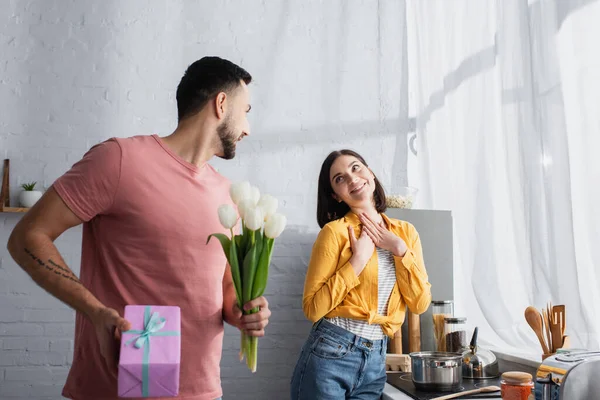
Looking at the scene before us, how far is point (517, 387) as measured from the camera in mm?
1558

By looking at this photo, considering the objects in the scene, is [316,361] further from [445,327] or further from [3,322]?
[3,322]

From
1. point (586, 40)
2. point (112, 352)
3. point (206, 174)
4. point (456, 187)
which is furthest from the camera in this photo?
point (456, 187)

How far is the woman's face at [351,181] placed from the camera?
2559 mm

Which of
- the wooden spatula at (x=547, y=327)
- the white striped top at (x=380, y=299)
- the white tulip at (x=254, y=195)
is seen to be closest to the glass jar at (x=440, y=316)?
the white striped top at (x=380, y=299)

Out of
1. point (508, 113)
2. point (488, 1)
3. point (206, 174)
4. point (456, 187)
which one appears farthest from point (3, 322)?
point (488, 1)

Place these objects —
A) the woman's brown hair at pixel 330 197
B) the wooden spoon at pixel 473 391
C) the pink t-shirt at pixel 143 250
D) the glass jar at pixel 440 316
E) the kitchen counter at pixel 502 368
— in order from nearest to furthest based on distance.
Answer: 1. the pink t-shirt at pixel 143 250
2. the wooden spoon at pixel 473 391
3. the kitchen counter at pixel 502 368
4. the woman's brown hair at pixel 330 197
5. the glass jar at pixel 440 316

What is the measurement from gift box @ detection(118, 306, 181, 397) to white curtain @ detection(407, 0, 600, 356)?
1582mm

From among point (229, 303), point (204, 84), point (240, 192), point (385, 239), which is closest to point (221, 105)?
point (204, 84)

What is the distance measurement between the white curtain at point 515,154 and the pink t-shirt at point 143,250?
54.8 inches

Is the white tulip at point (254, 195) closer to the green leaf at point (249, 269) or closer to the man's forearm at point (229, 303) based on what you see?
the green leaf at point (249, 269)

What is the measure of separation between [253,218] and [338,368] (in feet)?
3.96

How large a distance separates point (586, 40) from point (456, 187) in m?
1.07

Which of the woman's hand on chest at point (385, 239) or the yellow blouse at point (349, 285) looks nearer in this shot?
the yellow blouse at point (349, 285)

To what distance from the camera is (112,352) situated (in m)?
1.20
